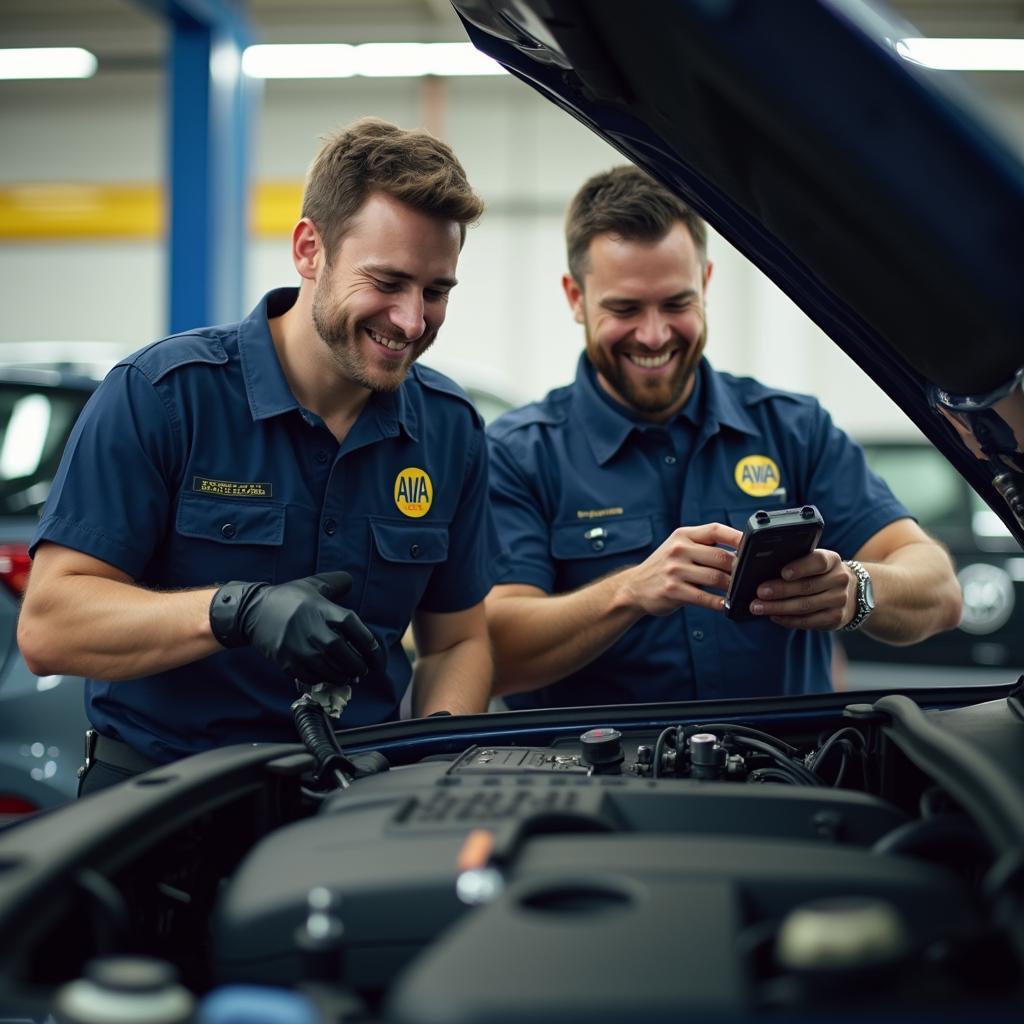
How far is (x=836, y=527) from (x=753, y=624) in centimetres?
27

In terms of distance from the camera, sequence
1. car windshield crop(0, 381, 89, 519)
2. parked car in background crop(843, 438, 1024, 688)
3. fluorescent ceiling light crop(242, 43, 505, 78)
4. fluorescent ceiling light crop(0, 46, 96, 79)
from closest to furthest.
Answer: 1. car windshield crop(0, 381, 89, 519)
2. parked car in background crop(843, 438, 1024, 688)
3. fluorescent ceiling light crop(242, 43, 505, 78)
4. fluorescent ceiling light crop(0, 46, 96, 79)

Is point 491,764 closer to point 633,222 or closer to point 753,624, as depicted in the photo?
point 753,624

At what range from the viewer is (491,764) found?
1312 mm

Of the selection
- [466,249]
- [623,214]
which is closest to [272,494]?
[623,214]

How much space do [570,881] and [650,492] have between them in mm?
1414

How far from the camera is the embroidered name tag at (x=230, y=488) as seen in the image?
1690 mm

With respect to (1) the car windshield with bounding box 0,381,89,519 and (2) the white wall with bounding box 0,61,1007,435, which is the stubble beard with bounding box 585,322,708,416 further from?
(2) the white wall with bounding box 0,61,1007,435

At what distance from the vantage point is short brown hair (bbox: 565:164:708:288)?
2.04 metres

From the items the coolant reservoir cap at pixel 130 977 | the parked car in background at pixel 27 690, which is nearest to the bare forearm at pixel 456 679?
the parked car in background at pixel 27 690

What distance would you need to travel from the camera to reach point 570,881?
32.0 inches

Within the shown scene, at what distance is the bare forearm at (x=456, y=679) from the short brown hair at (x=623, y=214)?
0.70m

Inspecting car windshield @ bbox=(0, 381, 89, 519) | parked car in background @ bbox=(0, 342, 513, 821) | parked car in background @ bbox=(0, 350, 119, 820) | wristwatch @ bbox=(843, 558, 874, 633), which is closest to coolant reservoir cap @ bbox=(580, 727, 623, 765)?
wristwatch @ bbox=(843, 558, 874, 633)

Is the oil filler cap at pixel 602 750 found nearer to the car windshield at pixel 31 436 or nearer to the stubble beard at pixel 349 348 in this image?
the stubble beard at pixel 349 348

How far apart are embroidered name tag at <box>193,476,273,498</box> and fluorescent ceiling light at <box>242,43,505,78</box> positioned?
664 centimetres
